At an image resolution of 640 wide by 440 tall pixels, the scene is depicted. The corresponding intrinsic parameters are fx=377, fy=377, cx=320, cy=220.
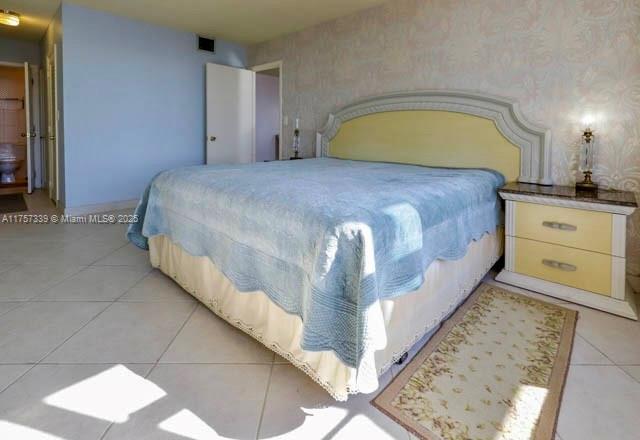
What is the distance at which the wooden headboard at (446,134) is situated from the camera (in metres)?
2.84

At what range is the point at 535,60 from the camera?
2.78m

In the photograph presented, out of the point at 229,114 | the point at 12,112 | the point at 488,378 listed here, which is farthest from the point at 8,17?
the point at 488,378

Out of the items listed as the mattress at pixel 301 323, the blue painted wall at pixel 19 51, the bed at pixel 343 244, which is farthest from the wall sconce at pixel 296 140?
the blue painted wall at pixel 19 51

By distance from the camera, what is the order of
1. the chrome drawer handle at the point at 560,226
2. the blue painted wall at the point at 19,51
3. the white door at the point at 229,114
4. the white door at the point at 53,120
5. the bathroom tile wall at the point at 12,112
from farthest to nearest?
the bathroom tile wall at the point at 12,112, the blue painted wall at the point at 19,51, the white door at the point at 229,114, the white door at the point at 53,120, the chrome drawer handle at the point at 560,226

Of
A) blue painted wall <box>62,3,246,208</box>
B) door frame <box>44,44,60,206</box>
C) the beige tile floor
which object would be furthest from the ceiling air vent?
the beige tile floor

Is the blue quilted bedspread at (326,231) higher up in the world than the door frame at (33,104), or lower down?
lower down

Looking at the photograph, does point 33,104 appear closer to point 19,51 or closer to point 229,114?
point 19,51

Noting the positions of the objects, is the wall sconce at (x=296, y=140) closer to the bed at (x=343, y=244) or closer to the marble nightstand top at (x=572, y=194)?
the bed at (x=343, y=244)

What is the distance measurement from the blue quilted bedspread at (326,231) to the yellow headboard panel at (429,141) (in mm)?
645

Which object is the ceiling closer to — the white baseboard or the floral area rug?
the white baseboard

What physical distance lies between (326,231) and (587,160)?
219cm

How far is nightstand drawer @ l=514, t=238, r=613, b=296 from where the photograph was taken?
7.23ft

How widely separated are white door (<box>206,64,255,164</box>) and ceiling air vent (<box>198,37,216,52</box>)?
0.26m

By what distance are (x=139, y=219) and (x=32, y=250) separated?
4.28 feet
